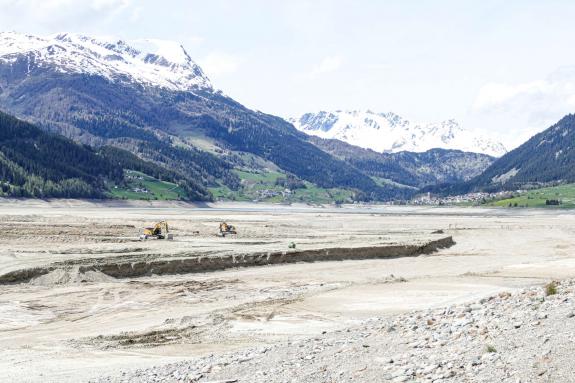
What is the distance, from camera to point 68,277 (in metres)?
45.3

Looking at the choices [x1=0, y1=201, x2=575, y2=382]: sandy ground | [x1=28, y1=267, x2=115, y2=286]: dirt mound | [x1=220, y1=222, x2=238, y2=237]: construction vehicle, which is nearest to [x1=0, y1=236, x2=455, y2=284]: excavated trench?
[x1=28, y1=267, x2=115, y2=286]: dirt mound

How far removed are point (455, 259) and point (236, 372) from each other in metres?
49.3

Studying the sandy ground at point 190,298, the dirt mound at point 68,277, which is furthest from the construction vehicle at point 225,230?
the dirt mound at point 68,277

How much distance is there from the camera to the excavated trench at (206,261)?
46.1 metres

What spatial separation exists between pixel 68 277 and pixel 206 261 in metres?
12.0

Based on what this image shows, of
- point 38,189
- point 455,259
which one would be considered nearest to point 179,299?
point 455,259

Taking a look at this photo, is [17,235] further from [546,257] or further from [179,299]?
[546,257]

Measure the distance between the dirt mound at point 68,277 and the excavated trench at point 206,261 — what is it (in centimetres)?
29

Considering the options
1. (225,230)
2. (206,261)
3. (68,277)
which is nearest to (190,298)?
(68,277)

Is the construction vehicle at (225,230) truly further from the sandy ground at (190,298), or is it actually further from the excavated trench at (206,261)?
the excavated trench at (206,261)

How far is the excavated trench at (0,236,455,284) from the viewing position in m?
46.1

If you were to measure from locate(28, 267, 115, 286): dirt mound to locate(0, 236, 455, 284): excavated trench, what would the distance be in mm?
293

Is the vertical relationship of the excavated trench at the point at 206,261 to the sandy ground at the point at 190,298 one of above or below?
above

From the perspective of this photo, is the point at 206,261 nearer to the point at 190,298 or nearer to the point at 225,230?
the point at 190,298
